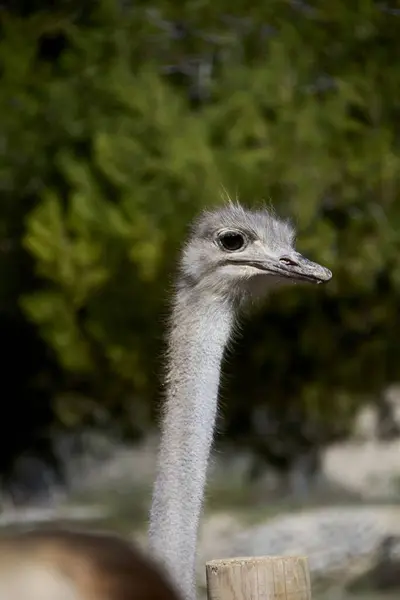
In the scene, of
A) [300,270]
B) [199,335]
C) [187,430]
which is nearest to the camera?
[187,430]

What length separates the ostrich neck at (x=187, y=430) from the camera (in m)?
2.46

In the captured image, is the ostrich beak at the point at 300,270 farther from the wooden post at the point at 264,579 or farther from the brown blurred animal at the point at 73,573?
the brown blurred animal at the point at 73,573

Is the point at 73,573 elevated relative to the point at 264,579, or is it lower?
lower

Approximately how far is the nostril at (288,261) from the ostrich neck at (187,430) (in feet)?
0.53

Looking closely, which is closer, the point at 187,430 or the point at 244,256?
the point at 187,430

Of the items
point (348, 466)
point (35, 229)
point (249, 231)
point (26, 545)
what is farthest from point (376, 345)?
point (26, 545)

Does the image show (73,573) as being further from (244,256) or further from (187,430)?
(244,256)

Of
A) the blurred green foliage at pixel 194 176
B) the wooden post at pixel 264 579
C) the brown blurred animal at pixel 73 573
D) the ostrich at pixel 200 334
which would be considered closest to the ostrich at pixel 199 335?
the ostrich at pixel 200 334

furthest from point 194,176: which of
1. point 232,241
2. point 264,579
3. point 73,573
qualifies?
point 73,573

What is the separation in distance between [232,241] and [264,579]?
3.41 ft

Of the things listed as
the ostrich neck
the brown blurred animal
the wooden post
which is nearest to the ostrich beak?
the ostrich neck

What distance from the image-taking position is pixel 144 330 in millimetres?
7586

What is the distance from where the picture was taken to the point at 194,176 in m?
6.99

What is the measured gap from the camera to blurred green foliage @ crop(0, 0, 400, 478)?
7168mm
